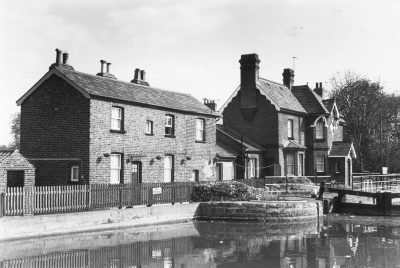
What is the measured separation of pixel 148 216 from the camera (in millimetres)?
24000

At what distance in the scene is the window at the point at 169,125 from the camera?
3107cm

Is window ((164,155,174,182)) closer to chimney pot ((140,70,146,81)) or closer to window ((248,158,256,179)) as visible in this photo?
chimney pot ((140,70,146,81))

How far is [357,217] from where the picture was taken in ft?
99.1

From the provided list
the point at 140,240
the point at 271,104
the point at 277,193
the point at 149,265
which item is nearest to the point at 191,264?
the point at 149,265

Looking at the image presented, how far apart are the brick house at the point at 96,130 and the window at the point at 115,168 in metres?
0.06

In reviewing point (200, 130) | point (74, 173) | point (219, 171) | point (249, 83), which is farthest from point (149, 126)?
point (249, 83)

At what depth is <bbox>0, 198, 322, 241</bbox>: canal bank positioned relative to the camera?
62.0 ft

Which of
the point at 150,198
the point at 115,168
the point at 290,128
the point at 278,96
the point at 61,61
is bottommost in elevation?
the point at 150,198

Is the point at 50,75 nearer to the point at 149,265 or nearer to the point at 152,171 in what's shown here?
the point at 152,171

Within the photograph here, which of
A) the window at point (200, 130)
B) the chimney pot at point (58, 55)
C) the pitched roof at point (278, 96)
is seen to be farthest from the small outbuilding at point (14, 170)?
the pitched roof at point (278, 96)

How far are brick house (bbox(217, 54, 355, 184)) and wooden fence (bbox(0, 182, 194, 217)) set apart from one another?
16.8 metres

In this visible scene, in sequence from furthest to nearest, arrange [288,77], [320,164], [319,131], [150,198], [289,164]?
1. [288,77]
2. [319,131]
3. [320,164]
4. [289,164]
5. [150,198]

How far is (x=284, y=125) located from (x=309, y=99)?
239 inches

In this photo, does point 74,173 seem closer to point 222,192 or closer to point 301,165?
point 222,192
